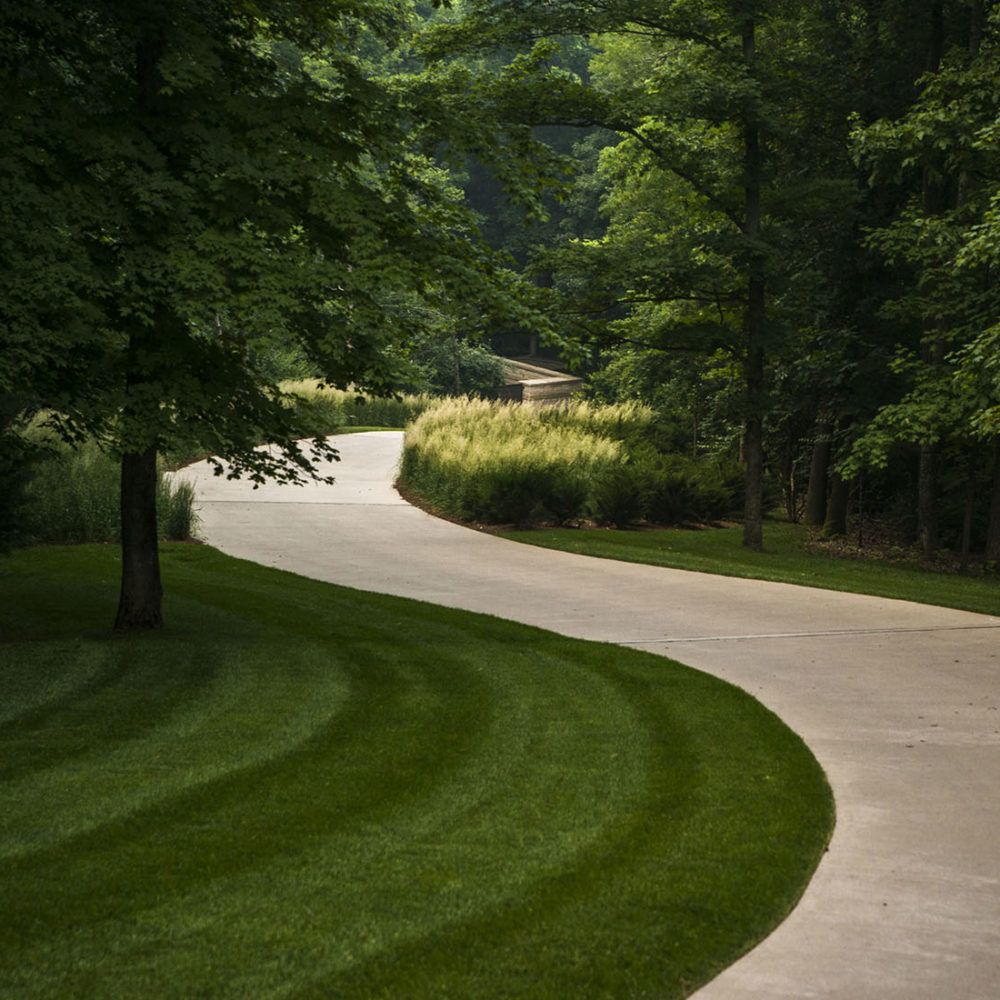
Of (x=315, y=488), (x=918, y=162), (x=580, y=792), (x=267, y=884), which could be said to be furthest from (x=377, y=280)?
(x=315, y=488)

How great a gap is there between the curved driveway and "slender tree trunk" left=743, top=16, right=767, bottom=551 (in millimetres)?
3840

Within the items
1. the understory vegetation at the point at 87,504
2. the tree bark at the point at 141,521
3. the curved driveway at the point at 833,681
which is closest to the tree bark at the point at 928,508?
the curved driveway at the point at 833,681

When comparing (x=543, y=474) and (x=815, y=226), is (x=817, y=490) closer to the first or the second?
(x=815, y=226)

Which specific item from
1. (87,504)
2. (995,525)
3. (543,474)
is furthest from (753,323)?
(87,504)

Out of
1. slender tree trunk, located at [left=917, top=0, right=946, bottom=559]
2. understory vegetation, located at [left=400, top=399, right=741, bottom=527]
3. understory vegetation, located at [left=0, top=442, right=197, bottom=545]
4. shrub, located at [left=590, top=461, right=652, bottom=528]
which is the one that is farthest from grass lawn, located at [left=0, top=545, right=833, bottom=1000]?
slender tree trunk, located at [left=917, top=0, right=946, bottom=559]

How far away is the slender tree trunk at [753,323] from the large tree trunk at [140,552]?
31.1ft

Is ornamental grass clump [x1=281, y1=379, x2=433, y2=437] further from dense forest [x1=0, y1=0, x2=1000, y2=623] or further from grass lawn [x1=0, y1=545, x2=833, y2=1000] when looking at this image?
grass lawn [x1=0, y1=545, x2=833, y2=1000]

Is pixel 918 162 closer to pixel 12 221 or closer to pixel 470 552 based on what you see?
pixel 470 552

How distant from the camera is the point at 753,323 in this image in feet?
59.6

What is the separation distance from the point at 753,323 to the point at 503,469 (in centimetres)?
405

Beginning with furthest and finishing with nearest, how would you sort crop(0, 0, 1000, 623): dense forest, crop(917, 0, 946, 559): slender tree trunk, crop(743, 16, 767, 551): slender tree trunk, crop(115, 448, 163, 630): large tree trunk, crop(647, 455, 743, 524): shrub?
crop(647, 455, 743, 524): shrub < crop(917, 0, 946, 559): slender tree trunk < crop(743, 16, 767, 551): slender tree trunk < crop(115, 448, 163, 630): large tree trunk < crop(0, 0, 1000, 623): dense forest

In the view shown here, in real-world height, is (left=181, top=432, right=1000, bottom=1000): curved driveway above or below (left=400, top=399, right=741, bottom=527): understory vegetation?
below

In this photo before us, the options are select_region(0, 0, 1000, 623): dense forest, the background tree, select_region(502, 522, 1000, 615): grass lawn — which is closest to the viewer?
the background tree

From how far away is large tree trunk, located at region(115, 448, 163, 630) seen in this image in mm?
10375
